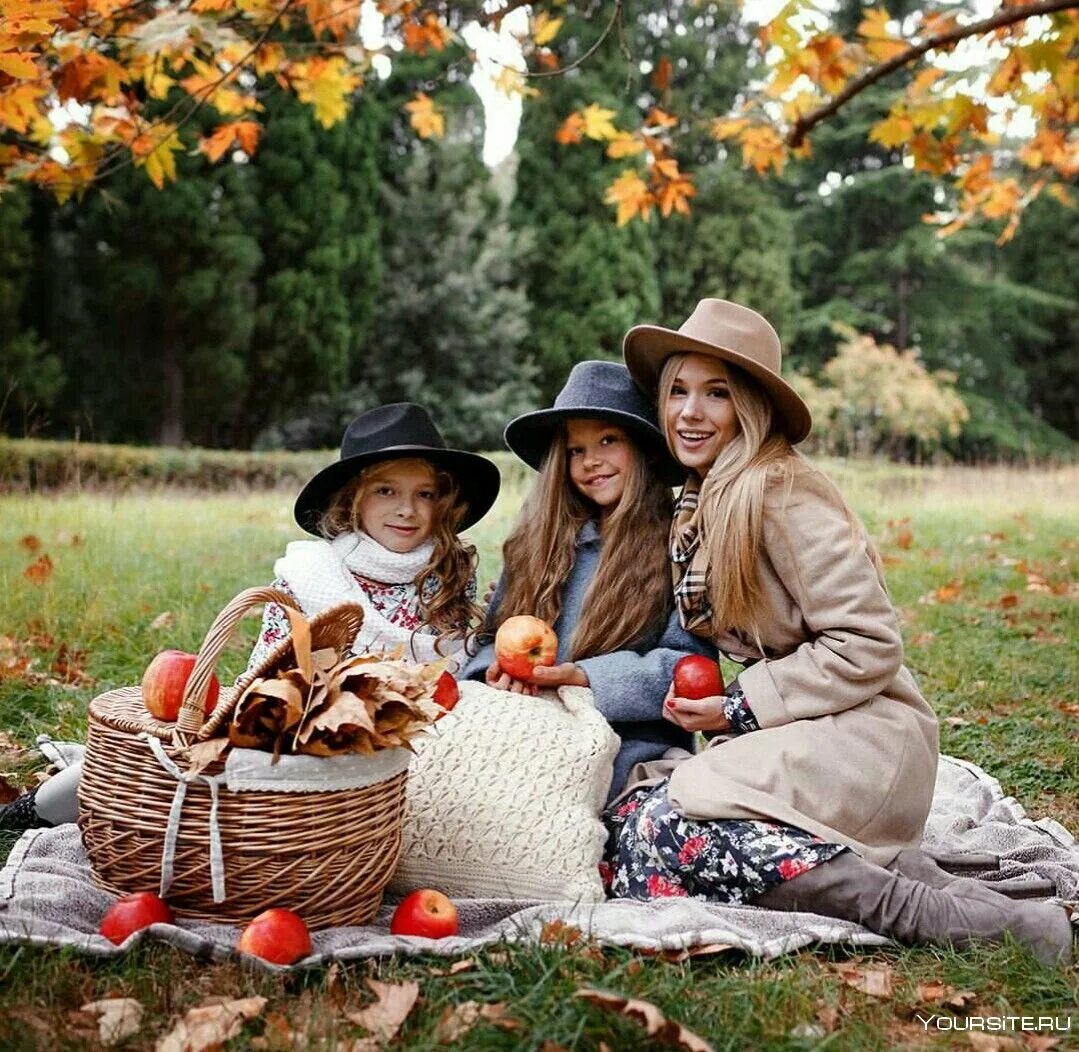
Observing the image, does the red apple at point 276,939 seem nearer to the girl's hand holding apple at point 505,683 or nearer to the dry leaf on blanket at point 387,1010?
the dry leaf on blanket at point 387,1010

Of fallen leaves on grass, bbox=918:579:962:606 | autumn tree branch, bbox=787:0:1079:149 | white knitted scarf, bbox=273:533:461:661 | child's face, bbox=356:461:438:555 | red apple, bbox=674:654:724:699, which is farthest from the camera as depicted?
fallen leaves on grass, bbox=918:579:962:606

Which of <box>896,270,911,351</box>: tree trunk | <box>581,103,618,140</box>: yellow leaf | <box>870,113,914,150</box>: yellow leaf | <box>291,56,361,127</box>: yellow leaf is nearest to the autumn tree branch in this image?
<box>870,113,914,150</box>: yellow leaf

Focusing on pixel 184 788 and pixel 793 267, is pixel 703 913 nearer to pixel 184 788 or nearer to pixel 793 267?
pixel 184 788

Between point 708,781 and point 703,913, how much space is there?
1.11 ft

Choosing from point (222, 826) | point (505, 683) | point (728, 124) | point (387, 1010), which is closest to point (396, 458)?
point (505, 683)

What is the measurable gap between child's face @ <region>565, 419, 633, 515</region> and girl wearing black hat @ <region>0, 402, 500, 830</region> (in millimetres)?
345

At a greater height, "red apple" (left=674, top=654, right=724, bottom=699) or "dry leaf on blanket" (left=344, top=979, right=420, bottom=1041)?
"red apple" (left=674, top=654, right=724, bottom=699)

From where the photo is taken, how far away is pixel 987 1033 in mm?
2314

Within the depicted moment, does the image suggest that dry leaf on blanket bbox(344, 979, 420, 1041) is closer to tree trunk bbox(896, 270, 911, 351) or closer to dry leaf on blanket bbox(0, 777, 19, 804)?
dry leaf on blanket bbox(0, 777, 19, 804)

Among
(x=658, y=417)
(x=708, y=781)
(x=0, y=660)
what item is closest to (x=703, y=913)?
(x=708, y=781)

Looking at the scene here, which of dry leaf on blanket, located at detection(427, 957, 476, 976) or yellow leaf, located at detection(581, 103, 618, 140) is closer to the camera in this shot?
dry leaf on blanket, located at detection(427, 957, 476, 976)

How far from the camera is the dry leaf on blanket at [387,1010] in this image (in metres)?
2.19

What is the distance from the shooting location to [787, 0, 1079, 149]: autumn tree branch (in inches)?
185

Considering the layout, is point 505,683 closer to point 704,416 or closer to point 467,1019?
point 704,416
